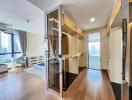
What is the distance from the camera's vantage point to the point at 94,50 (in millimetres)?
6699

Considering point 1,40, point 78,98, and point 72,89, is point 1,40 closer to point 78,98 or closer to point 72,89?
point 72,89

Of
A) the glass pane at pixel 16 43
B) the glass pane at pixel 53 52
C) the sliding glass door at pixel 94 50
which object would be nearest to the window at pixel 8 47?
the glass pane at pixel 16 43

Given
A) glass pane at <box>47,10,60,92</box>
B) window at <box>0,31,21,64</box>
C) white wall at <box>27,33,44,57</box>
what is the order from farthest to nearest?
white wall at <box>27,33,44,57</box> < window at <box>0,31,21,64</box> < glass pane at <box>47,10,60,92</box>

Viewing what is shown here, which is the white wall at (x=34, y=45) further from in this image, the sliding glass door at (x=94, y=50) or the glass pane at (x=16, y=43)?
the sliding glass door at (x=94, y=50)

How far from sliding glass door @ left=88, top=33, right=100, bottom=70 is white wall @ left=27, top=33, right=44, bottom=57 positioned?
460 centimetres

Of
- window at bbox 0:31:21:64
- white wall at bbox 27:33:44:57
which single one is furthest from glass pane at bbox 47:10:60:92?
white wall at bbox 27:33:44:57

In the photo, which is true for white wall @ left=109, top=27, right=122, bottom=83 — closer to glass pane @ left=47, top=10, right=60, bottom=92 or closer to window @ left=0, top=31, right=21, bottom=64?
glass pane @ left=47, top=10, right=60, bottom=92

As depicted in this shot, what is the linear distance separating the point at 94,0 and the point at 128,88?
7.36ft

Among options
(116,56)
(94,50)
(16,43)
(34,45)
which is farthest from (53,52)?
(34,45)

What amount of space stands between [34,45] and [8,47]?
6.92 ft

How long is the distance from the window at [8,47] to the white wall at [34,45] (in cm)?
83

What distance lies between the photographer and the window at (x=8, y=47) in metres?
6.43

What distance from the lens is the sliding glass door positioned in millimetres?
6555

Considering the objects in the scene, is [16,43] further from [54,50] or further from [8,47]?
[54,50]
